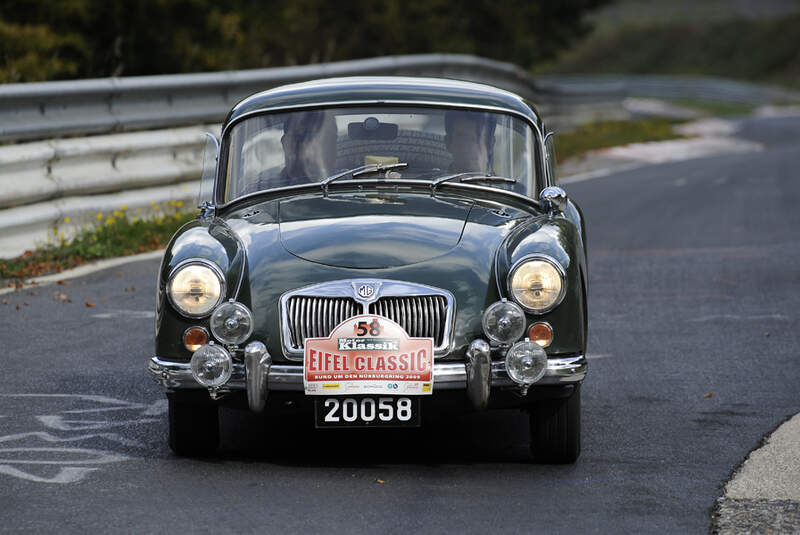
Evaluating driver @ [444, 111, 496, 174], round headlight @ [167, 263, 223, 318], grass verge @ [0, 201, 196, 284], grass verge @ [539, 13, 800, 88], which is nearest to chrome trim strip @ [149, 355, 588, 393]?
round headlight @ [167, 263, 223, 318]

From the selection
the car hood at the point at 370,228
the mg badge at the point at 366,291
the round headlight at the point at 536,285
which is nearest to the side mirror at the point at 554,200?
the car hood at the point at 370,228

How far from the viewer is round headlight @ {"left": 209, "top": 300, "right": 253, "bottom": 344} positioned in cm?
558

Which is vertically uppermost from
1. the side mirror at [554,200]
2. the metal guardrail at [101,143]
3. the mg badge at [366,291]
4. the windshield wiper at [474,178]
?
the metal guardrail at [101,143]

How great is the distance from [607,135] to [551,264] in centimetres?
2133

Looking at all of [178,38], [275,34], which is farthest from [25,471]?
[275,34]

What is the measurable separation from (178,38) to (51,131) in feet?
29.7

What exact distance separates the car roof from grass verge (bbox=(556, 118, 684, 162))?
14329 mm

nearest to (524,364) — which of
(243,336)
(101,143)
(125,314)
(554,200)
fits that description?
(243,336)

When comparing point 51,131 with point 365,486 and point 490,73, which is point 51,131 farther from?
point 490,73

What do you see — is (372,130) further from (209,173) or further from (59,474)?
(59,474)

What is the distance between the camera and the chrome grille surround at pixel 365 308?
5520mm

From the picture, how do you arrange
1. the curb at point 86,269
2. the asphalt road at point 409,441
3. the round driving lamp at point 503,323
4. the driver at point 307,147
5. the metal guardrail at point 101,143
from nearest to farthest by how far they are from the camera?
1. the asphalt road at point 409,441
2. the round driving lamp at point 503,323
3. the driver at point 307,147
4. the curb at point 86,269
5. the metal guardrail at point 101,143

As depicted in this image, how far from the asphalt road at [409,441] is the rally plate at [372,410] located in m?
0.23

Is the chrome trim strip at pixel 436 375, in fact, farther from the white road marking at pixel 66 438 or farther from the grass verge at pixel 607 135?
the grass verge at pixel 607 135
